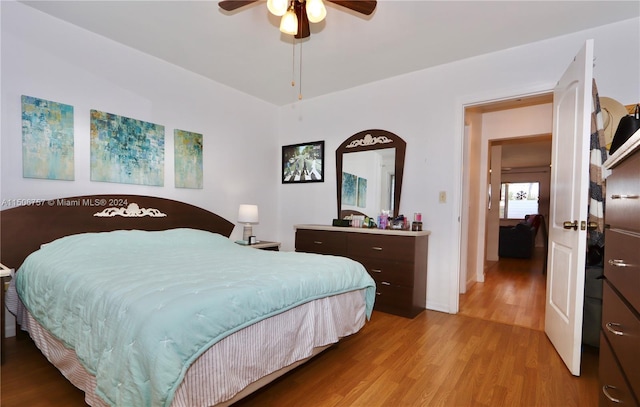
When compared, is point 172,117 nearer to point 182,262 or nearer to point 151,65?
point 151,65

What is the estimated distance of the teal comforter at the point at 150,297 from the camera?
113 cm

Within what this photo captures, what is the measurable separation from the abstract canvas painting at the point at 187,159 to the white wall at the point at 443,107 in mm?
1516

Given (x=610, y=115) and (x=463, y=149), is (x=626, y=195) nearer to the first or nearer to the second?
(x=610, y=115)

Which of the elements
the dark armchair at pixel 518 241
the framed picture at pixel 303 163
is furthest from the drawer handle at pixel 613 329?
the dark armchair at pixel 518 241

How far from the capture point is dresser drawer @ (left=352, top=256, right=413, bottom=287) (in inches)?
116

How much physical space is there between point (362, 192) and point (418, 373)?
2193 mm

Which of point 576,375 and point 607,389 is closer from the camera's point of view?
point 607,389

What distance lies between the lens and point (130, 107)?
292 centimetres

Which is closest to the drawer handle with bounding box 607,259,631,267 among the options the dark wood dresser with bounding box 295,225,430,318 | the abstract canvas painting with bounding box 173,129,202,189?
the dark wood dresser with bounding box 295,225,430,318

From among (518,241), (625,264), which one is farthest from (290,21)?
(518,241)

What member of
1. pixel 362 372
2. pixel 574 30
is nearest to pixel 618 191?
pixel 362 372

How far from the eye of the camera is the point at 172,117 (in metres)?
3.25

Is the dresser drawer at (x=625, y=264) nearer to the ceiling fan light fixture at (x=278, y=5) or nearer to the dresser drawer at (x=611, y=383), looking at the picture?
the dresser drawer at (x=611, y=383)

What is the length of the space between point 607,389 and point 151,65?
3.99 m
